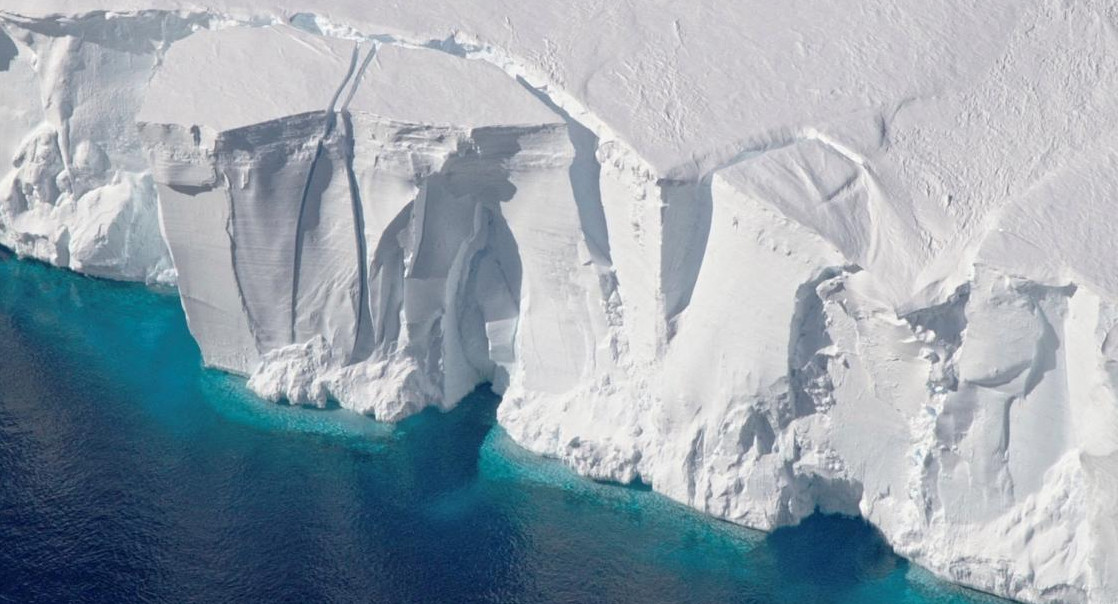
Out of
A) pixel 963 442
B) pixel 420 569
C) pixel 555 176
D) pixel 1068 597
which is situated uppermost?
pixel 555 176

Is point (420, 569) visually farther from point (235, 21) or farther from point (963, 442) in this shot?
point (235, 21)

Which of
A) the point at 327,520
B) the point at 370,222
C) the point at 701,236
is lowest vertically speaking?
the point at 327,520

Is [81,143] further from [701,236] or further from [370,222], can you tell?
[701,236]

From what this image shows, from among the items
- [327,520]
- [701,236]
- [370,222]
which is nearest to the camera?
[701,236]

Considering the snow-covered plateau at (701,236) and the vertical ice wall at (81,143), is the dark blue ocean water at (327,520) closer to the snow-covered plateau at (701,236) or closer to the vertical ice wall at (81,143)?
the snow-covered plateau at (701,236)

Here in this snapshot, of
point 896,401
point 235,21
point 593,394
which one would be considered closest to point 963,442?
point 896,401

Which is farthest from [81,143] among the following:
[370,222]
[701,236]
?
[701,236]
